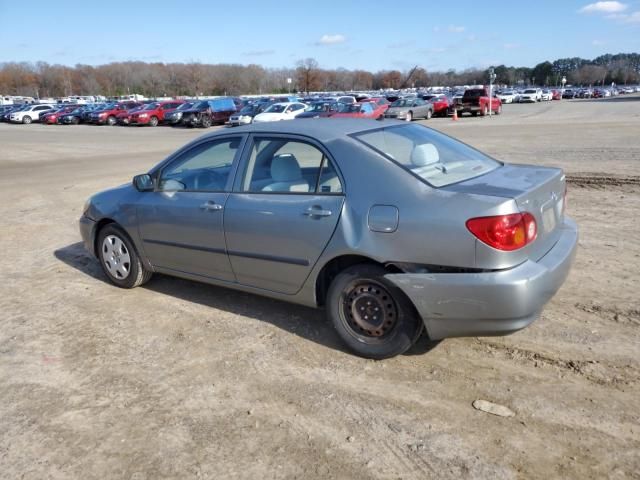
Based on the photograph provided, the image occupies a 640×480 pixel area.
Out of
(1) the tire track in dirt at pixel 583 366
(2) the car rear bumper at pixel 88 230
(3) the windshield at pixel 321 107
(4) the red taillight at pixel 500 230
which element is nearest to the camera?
(4) the red taillight at pixel 500 230

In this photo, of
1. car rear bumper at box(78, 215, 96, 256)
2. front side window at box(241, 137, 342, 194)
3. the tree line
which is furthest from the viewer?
the tree line

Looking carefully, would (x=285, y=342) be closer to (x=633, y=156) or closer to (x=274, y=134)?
(x=274, y=134)

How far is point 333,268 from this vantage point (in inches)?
159

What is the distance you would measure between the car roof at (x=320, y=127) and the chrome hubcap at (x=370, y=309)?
1.13 metres

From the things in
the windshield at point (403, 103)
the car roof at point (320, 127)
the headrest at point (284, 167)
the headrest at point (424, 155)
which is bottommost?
the headrest at point (284, 167)

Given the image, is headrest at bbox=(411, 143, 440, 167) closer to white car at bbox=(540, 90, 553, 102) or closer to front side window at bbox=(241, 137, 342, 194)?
front side window at bbox=(241, 137, 342, 194)

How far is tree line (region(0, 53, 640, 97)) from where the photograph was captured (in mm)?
132625

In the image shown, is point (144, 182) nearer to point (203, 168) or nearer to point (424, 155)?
point (203, 168)

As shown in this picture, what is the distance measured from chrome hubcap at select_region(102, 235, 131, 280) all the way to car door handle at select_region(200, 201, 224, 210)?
131 cm

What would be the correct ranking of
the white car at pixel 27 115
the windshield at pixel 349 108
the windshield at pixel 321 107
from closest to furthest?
the windshield at pixel 349 108
the windshield at pixel 321 107
the white car at pixel 27 115

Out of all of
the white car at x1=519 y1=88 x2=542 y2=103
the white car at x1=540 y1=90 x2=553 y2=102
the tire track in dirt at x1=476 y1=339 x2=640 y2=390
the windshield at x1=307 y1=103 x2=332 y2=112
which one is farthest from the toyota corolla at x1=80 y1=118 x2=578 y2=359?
the white car at x1=540 y1=90 x2=553 y2=102

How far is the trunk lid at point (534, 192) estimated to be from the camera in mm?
3498

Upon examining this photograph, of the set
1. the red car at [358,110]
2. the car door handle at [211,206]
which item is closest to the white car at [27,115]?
the red car at [358,110]

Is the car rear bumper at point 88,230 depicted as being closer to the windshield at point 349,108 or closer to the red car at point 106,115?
the windshield at point 349,108
